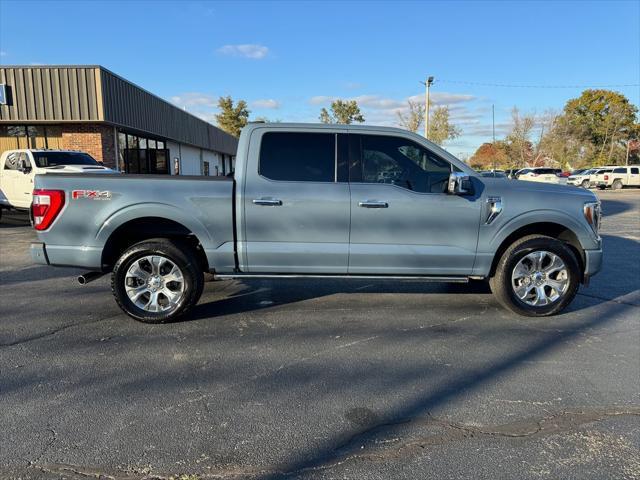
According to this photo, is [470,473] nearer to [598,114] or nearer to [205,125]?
[205,125]

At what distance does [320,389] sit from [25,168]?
12205 mm

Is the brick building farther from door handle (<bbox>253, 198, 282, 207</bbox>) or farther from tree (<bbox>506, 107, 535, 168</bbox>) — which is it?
tree (<bbox>506, 107, 535, 168</bbox>)

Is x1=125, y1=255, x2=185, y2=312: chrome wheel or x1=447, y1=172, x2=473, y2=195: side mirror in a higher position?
x1=447, y1=172, x2=473, y2=195: side mirror

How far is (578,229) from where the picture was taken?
4.80m

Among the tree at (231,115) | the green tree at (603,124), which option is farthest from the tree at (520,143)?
the tree at (231,115)

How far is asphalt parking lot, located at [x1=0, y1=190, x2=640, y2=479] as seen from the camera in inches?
98.6

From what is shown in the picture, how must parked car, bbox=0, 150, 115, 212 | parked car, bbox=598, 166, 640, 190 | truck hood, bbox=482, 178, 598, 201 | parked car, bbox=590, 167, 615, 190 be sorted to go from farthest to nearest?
parked car, bbox=590, 167, 615, 190
parked car, bbox=598, 166, 640, 190
parked car, bbox=0, 150, 115, 212
truck hood, bbox=482, 178, 598, 201

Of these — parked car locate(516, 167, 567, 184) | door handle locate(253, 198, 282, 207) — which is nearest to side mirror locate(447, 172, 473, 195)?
door handle locate(253, 198, 282, 207)

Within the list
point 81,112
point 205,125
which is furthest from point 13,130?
point 205,125

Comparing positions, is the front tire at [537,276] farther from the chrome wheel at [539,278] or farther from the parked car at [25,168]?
the parked car at [25,168]

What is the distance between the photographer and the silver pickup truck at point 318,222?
14.8 ft

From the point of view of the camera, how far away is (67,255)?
14.9 ft

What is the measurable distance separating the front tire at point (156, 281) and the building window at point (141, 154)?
1547 cm

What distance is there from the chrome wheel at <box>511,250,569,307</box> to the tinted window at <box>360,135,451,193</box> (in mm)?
1238
